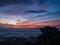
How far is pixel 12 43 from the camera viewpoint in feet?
12.3

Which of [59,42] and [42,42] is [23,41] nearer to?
[42,42]

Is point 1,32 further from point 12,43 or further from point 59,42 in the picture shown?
point 59,42

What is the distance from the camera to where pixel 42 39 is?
3844 millimetres

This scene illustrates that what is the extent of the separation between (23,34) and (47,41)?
2.12ft

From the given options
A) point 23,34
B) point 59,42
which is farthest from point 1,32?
point 59,42

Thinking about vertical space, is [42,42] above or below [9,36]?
below

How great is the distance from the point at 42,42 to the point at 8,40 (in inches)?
34.5

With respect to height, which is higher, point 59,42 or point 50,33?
point 50,33

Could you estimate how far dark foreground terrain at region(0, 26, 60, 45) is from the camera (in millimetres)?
3687

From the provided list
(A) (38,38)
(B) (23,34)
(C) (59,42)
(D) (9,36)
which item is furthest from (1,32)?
(C) (59,42)

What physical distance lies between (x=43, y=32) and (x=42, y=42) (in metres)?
0.26

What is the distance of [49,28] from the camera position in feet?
12.5

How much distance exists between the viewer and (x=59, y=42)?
3861 mm

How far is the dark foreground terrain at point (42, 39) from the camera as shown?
369 cm
